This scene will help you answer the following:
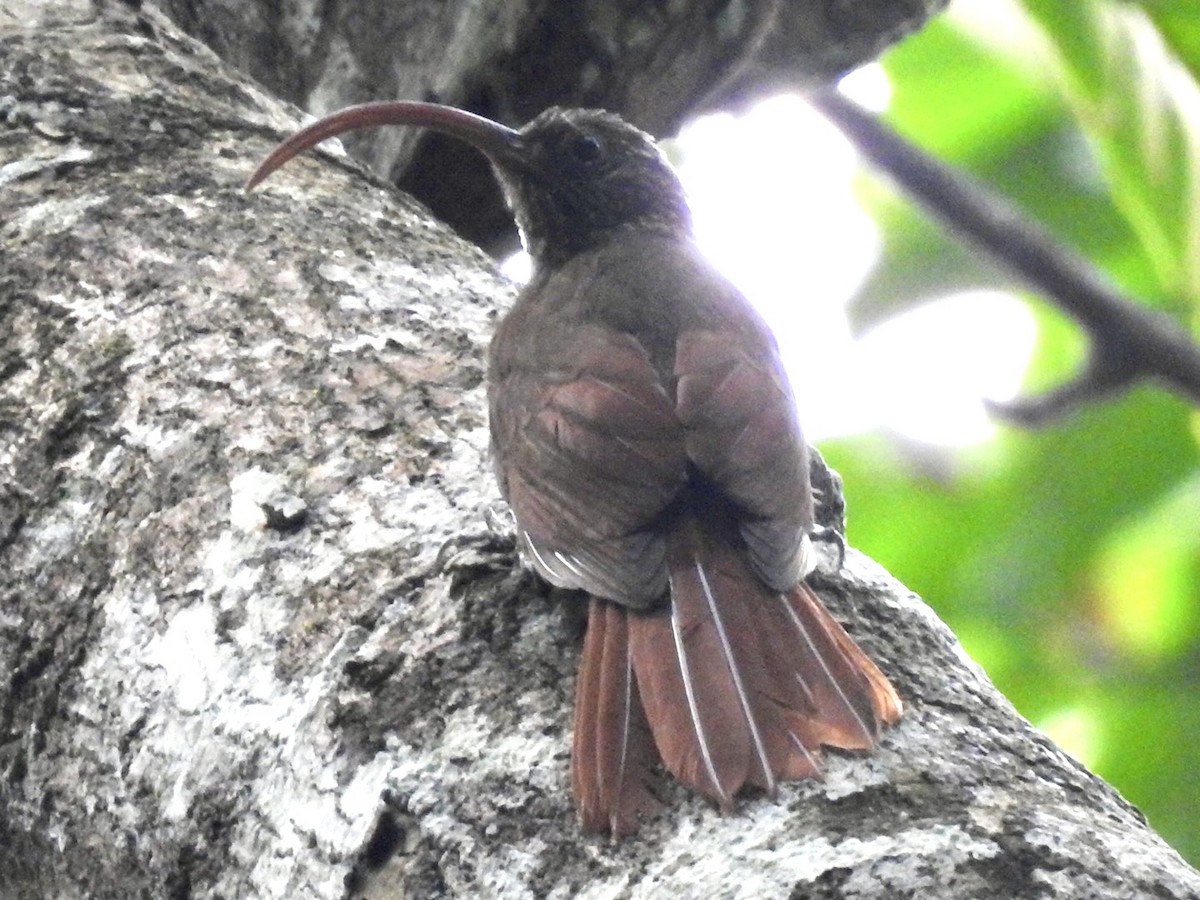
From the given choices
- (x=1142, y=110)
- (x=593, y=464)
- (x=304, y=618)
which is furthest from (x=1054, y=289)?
(x=304, y=618)

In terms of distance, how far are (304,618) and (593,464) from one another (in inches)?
26.8

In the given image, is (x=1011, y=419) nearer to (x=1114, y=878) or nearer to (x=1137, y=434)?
(x=1137, y=434)

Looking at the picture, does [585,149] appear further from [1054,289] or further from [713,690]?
[713,690]

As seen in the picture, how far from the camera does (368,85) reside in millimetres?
4035

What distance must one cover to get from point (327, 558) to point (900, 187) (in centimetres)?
297

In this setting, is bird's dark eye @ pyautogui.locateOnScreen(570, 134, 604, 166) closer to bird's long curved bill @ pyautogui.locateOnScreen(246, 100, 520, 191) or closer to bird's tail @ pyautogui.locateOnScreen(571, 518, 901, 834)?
bird's long curved bill @ pyautogui.locateOnScreen(246, 100, 520, 191)

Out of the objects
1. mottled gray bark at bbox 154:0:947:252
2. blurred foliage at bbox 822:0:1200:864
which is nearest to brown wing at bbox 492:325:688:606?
mottled gray bark at bbox 154:0:947:252

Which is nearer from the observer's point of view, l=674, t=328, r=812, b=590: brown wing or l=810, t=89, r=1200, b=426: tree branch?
l=674, t=328, r=812, b=590: brown wing

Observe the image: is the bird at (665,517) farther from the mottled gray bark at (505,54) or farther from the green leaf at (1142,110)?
the green leaf at (1142,110)

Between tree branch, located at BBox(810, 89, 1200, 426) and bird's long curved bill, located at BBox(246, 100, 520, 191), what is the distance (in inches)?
53.5

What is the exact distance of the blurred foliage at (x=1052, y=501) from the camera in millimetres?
6152

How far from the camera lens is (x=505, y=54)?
4.29 m

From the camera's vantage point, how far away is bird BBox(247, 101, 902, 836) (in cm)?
204

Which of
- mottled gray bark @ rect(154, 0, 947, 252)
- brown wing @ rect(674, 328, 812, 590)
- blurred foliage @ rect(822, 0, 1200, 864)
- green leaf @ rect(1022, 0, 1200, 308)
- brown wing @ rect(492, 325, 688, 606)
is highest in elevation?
green leaf @ rect(1022, 0, 1200, 308)
